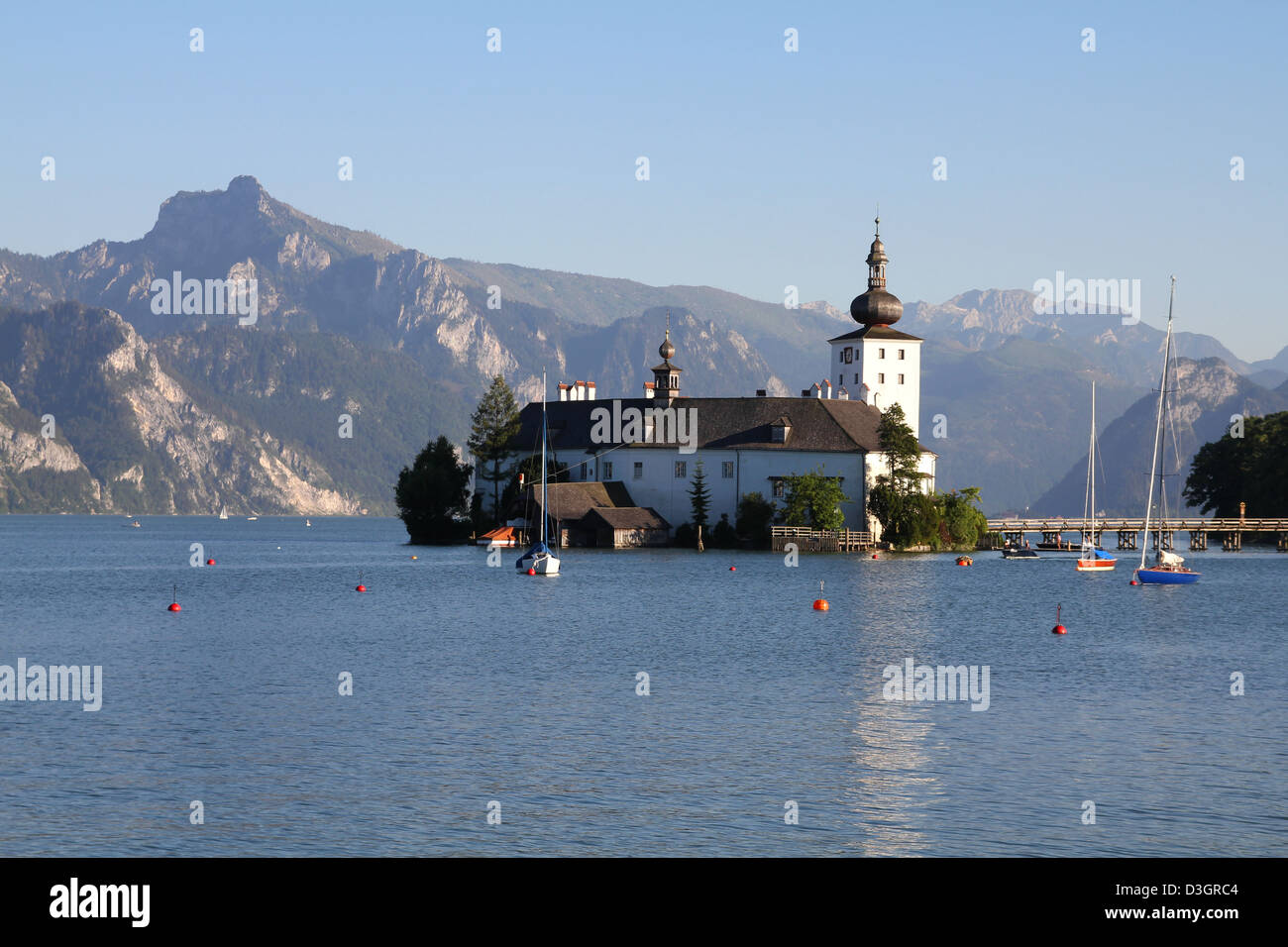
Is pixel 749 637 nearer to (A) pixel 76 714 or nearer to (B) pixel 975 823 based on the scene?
(A) pixel 76 714

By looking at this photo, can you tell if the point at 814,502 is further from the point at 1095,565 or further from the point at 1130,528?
the point at 1130,528

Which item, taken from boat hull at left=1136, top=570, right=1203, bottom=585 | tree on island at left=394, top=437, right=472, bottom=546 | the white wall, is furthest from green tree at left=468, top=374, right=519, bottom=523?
boat hull at left=1136, top=570, right=1203, bottom=585

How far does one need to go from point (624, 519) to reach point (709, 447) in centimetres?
1175

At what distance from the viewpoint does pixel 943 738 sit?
130 ft

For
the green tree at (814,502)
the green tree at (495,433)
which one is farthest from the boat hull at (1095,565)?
the green tree at (495,433)

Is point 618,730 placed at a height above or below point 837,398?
below

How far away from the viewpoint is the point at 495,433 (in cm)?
16688

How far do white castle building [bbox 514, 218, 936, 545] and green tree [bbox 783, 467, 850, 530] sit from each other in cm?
242

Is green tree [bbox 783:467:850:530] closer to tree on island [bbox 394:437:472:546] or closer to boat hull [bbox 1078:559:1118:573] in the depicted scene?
boat hull [bbox 1078:559:1118:573]

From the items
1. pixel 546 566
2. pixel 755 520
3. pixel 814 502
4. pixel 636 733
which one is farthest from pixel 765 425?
pixel 636 733

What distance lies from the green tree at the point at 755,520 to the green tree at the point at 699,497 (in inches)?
185
